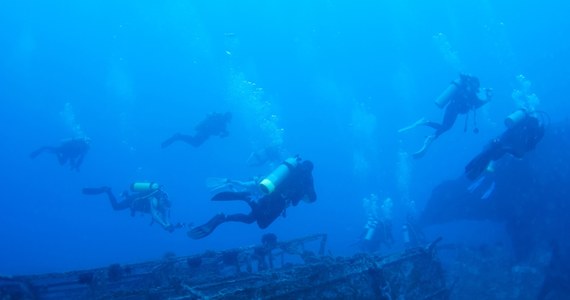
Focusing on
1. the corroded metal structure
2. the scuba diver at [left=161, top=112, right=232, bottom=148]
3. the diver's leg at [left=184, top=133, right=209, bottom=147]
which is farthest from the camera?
the diver's leg at [left=184, top=133, right=209, bottom=147]

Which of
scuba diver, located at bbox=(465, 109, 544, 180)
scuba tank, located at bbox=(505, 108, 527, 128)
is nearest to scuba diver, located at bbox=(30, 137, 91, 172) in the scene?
scuba diver, located at bbox=(465, 109, 544, 180)

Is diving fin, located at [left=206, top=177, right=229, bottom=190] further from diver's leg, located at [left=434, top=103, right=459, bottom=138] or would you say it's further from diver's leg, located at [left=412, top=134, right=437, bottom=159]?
diver's leg, located at [left=434, top=103, right=459, bottom=138]

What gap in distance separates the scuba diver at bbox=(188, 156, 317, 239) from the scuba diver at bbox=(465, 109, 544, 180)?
3.30 meters

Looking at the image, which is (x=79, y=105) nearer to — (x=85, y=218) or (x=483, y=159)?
(x=85, y=218)

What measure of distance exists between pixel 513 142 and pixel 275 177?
5.27 meters

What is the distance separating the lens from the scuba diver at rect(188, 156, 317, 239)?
22.6 ft

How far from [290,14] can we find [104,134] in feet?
244

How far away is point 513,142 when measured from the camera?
8836 mm

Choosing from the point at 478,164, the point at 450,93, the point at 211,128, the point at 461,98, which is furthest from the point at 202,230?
the point at 211,128

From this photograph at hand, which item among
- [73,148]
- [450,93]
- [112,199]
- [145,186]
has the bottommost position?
[145,186]

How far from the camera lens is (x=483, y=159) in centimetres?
825

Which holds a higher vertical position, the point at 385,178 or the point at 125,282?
the point at 385,178

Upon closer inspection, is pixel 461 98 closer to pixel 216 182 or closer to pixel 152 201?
pixel 216 182

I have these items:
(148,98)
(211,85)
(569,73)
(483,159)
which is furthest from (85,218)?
(569,73)
